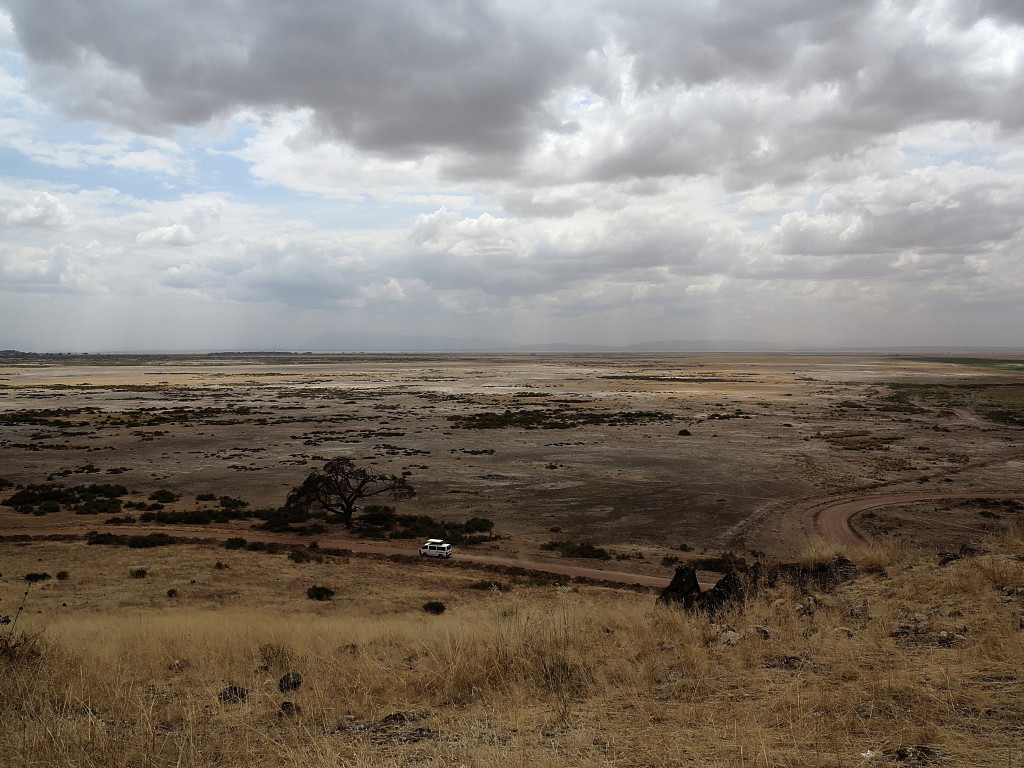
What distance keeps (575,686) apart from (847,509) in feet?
87.3

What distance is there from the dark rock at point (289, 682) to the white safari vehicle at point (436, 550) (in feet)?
47.2

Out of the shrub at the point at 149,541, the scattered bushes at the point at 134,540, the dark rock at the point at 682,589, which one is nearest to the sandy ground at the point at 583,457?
the scattered bushes at the point at 134,540

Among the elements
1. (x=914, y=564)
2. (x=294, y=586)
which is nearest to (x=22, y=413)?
(x=294, y=586)

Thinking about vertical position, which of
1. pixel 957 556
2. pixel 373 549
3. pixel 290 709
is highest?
pixel 290 709

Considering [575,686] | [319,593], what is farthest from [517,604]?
[575,686]

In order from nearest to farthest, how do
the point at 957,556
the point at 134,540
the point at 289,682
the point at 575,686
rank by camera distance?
the point at 575,686 → the point at 289,682 → the point at 957,556 → the point at 134,540

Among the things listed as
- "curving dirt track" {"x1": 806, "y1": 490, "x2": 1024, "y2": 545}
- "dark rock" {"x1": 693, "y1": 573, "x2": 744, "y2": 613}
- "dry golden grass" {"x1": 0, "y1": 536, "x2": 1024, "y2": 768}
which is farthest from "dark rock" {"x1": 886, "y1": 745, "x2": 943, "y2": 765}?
"curving dirt track" {"x1": 806, "y1": 490, "x2": 1024, "y2": 545}

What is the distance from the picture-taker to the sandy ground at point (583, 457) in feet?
92.8

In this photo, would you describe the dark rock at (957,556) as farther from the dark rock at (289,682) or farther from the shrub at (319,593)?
the shrub at (319,593)

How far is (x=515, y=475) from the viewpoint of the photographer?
38625mm

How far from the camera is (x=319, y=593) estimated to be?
1830 centimetres

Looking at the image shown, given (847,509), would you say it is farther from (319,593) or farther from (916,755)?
(916,755)

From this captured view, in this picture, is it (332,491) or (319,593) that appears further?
(332,491)

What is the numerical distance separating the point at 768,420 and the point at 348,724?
210 feet
